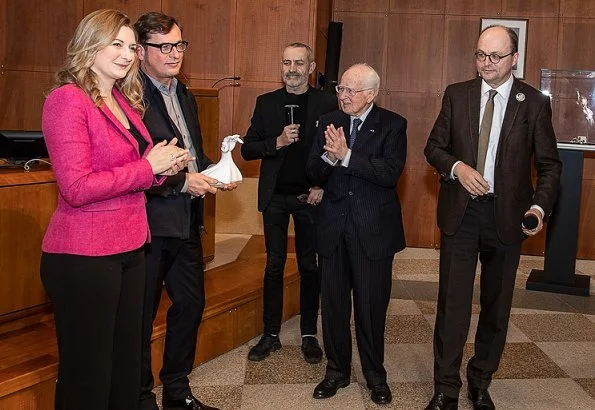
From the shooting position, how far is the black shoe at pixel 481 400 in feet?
11.2

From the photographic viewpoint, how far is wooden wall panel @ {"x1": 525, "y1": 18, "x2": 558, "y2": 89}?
24.2 feet

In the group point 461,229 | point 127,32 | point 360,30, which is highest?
point 360,30

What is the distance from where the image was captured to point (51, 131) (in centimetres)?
215

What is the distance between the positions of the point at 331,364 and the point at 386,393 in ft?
1.03

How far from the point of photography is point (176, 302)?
320cm

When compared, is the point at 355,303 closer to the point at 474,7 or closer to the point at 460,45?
the point at 460,45

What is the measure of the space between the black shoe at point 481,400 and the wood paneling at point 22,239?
2.22 meters

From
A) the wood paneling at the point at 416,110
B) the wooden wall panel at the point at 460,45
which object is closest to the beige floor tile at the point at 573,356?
the wood paneling at the point at 416,110

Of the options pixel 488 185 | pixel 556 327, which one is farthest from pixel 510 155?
pixel 556 327

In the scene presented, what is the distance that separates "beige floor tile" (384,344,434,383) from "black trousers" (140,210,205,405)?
3.95ft

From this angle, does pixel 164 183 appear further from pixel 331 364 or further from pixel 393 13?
pixel 393 13

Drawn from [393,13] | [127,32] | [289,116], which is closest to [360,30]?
[393,13]

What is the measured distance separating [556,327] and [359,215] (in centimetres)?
233

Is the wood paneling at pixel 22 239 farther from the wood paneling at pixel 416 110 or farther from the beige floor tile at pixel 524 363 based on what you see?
the wood paneling at pixel 416 110
